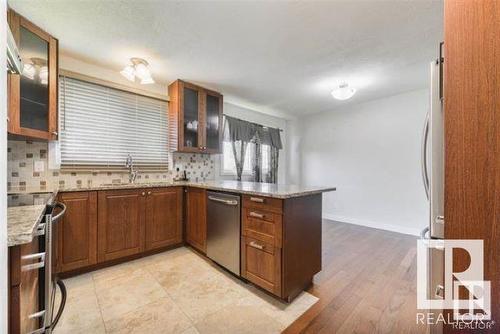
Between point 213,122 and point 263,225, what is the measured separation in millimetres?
2100

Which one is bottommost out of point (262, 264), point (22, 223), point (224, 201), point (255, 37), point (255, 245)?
point (262, 264)

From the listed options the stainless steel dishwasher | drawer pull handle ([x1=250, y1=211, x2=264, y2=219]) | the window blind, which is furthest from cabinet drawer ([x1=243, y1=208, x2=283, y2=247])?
the window blind

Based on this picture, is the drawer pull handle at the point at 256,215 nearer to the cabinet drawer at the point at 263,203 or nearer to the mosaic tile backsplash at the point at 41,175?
the cabinet drawer at the point at 263,203

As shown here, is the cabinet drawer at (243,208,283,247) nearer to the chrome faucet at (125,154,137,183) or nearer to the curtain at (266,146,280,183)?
the chrome faucet at (125,154,137,183)

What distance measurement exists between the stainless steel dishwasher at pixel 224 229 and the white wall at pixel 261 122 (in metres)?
1.59

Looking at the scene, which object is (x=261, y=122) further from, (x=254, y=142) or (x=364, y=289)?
(x=364, y=289)

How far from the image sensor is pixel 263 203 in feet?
5.67

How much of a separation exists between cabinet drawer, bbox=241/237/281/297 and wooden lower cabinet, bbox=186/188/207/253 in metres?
0.70

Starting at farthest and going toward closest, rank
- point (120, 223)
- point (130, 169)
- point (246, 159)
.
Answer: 1. point (246, 159)
2. point (130, 169)
3. point (120, 223)

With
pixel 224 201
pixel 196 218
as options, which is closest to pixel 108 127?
pixel 196 218

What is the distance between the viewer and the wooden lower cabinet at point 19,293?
720mm

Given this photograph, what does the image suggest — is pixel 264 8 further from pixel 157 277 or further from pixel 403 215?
pixel 403 215

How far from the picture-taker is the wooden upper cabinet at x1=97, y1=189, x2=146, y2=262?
214cm

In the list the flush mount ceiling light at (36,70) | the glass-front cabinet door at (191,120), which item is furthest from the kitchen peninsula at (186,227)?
the flush mount ceiling light at (36,70)
